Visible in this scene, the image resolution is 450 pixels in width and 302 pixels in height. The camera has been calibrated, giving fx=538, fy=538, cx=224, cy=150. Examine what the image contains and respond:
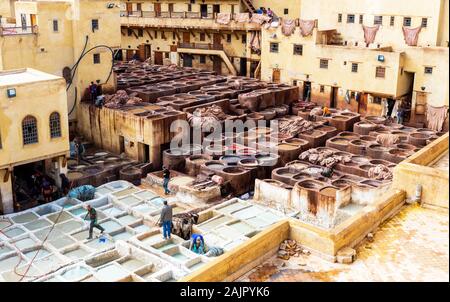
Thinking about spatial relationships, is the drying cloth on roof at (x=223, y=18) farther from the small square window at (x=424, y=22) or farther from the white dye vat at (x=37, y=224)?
the white dye vat at (x=37, y=224)

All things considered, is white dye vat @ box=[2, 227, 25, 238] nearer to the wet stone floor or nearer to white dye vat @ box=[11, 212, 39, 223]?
white dye vat @ box=[11, 212, 39, 223]

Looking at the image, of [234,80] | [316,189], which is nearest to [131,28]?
[234,80]

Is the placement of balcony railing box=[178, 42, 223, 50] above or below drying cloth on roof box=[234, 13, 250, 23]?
below

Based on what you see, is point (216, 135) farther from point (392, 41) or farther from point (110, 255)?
point (392, 41)

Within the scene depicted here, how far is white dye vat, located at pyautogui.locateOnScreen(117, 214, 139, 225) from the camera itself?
77.9 feet

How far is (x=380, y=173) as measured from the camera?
26.4 meters

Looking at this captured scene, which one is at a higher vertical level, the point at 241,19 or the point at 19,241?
the point at 241,19

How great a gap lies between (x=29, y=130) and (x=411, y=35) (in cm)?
2822

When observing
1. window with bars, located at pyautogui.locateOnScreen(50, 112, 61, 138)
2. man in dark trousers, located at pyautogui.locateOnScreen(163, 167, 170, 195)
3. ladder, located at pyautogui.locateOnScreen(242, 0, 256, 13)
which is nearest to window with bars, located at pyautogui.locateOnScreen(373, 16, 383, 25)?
ladder, located at pyautogui.locateOnScreen(242, 0, 256, 13)

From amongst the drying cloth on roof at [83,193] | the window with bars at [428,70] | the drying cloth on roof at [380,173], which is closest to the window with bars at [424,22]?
the window with bars at [428,70]

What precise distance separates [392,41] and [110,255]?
29.9 meters

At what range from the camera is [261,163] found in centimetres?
2856

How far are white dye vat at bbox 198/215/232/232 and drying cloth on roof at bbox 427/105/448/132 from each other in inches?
816

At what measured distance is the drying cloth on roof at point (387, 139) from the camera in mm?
31188
